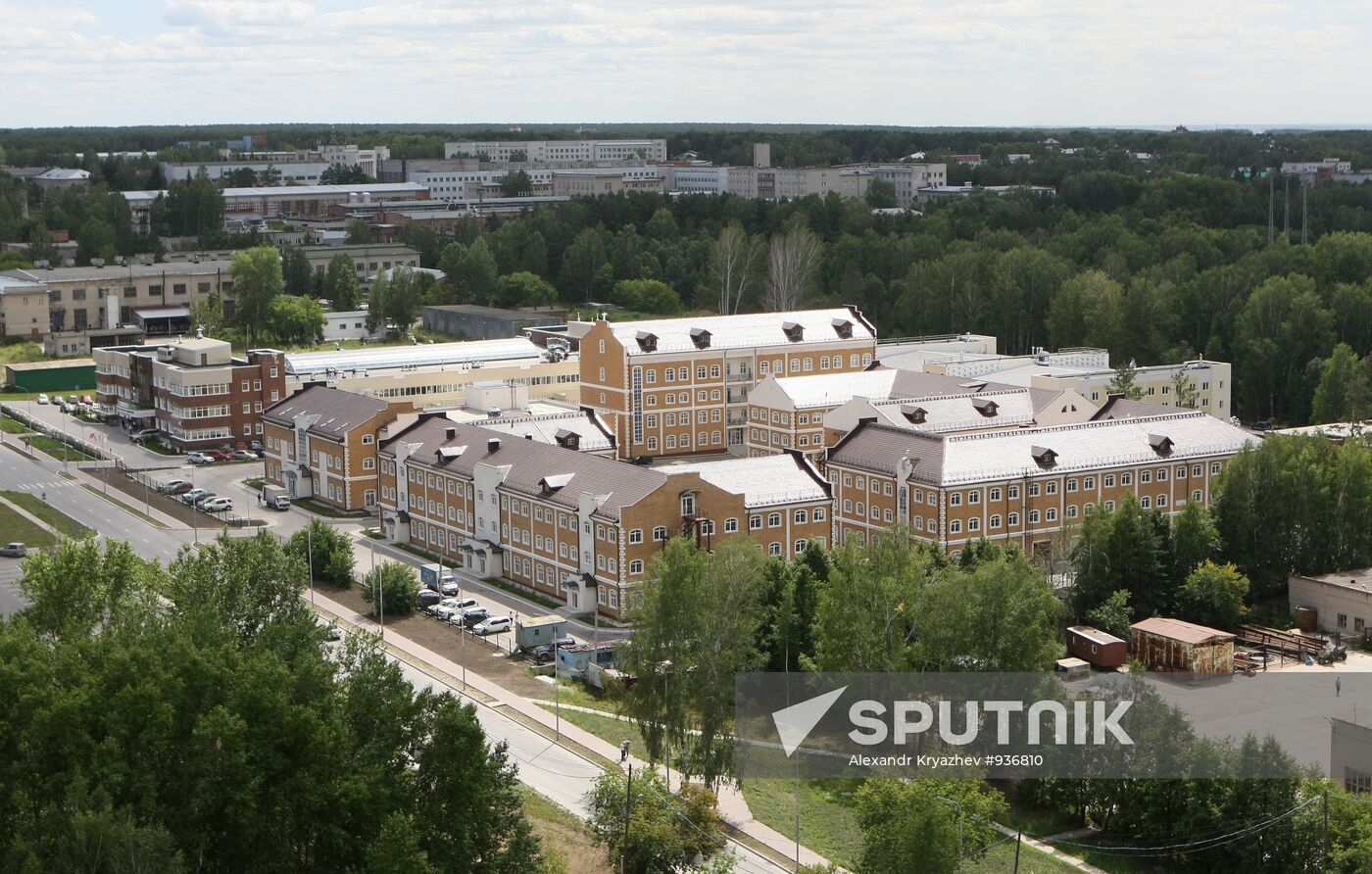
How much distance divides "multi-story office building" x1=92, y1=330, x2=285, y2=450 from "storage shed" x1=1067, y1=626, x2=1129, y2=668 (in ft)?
120

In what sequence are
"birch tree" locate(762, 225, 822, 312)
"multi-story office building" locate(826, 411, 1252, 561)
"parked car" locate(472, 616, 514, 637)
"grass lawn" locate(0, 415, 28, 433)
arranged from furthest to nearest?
"birch tree" locate(762, 225, 822, 312) < "grass lawn" locate(0, 415, 28, 433) < "multi-story office building" locate(826, 411, 1252, 561) < "parked car" locate(472, 616, 514, 637)

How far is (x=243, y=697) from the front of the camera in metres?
27.4

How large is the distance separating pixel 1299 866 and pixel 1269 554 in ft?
62.3

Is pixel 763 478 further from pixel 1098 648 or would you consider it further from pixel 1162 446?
pixel 1162 446

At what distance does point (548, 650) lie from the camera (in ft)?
142

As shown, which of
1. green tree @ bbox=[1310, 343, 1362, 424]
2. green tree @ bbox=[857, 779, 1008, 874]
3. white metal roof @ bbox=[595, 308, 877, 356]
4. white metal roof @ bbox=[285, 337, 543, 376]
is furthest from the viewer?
white metal roof @ bbox=[285, 337, 543, 376]

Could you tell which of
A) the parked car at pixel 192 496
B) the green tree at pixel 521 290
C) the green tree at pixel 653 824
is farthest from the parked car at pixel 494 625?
the green tree at pixel 521 290

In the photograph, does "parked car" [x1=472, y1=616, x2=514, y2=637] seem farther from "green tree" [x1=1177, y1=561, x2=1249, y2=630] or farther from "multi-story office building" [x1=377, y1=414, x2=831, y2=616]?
"green tree" [x1=1177, y1=561, x2=1249, y2=630]

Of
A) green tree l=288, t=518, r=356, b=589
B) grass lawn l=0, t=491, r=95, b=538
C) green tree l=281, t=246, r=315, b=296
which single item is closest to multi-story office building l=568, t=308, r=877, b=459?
green tree l=288, t=518, r=356, b=589

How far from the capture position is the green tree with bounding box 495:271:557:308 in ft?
362

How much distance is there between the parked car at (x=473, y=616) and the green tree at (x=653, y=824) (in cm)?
1433

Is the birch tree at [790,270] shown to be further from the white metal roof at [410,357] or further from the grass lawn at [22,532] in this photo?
the grass lawn at [22,532]

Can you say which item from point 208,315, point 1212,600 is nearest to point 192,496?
point 1212,600

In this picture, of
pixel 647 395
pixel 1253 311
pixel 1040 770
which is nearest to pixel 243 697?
pixel 1040 770
